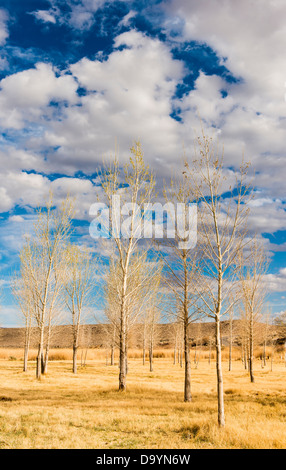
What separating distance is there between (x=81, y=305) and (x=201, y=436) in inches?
970

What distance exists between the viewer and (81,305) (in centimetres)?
3084

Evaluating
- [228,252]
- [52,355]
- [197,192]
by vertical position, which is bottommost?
[52,355]

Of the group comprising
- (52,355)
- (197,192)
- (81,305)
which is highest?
(197,192)

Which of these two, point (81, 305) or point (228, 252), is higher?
point (228, 252)

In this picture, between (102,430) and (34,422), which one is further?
(34,422)

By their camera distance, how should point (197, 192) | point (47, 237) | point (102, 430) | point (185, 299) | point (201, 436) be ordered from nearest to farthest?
point (201, 436) < point (102, 430) < point (197, 192) < point (185, 299) < point (47, 237)

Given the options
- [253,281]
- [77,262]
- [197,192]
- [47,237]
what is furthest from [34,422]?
[77,262]
